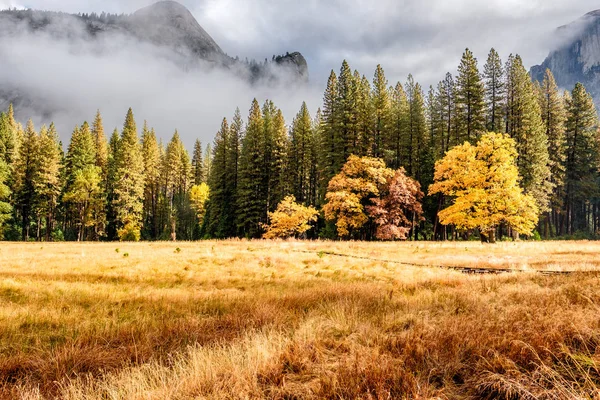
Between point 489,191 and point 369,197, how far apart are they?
12873 mm

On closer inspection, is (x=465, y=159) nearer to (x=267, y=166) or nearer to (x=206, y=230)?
(x=267, y=166)

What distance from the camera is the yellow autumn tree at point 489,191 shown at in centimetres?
2573

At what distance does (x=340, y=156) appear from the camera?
4088 centimetres

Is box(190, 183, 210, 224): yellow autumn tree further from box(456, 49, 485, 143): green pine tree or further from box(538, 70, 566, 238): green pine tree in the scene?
box(538, 70, 566, 238): green pine tree

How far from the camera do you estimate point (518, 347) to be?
3.49 m

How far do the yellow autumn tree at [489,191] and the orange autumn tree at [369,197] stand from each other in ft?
21.1

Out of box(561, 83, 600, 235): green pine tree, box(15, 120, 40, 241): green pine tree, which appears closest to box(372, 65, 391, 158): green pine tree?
box(561, 83, 600, 235): green pine tree

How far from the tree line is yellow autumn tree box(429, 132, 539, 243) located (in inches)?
390

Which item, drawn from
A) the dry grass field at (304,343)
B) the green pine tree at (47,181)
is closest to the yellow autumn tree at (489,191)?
the dry grass field at (304,343)

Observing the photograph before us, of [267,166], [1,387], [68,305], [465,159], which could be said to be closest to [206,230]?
[267,166]

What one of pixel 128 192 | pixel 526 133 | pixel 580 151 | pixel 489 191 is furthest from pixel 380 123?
pixel 128 192

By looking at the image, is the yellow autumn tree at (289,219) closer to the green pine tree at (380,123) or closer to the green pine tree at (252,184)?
the green pine tree at (252,184)

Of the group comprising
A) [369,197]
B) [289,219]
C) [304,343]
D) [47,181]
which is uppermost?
[47,181]

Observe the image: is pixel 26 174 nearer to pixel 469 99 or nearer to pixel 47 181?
pixel 47 181
